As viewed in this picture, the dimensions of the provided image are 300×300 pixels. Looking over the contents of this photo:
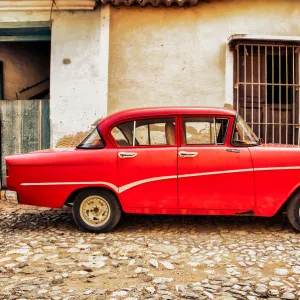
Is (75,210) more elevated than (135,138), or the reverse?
(135,138)

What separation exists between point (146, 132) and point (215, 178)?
104 cm

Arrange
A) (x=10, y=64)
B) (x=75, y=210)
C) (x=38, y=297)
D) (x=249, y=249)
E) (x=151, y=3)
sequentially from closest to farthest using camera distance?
1. (x=38, y=297)
2. (x=249, y=249)
3. (x=75, y=210)
4. (x=151, y=3)
5. (x=10, y=64)

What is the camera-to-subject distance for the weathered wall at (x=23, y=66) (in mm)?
8578

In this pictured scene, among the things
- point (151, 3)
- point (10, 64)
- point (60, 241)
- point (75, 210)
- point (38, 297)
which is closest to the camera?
point (38, 297)

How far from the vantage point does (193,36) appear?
283 inches

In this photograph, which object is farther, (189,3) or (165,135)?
(189,3)

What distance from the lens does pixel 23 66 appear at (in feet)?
28.6

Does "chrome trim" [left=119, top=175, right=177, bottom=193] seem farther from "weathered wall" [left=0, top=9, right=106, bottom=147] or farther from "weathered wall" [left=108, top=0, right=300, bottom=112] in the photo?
"weathered wall" [left=108, top=0, right=300, bottom=112]

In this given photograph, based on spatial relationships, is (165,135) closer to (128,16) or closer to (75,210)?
(75,210)

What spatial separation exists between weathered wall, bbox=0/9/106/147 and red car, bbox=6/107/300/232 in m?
2.02

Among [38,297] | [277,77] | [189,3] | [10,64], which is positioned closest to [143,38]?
[189,3]

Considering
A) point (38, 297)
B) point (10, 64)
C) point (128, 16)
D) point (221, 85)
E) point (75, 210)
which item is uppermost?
point (128, 16)

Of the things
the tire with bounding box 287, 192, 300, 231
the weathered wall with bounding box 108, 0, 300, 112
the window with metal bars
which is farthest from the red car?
the window with metal bars

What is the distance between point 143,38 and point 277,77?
2611mm
